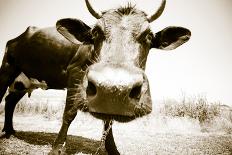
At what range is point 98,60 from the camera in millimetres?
3189

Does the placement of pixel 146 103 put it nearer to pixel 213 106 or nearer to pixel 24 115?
pixel 213 106

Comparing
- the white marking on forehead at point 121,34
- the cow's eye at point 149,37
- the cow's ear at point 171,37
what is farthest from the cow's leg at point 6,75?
the cow's eye at point 149,37

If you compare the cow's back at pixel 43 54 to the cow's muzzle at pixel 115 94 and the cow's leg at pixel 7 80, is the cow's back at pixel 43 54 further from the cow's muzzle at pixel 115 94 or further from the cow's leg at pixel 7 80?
the cow's muzzle at pixel 115 94

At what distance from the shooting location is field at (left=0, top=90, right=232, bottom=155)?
225 inches

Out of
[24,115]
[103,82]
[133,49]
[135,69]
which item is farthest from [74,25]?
[24,115]

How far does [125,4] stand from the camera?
379 centimetres

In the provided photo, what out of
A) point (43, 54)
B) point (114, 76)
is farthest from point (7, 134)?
point (114, 76)

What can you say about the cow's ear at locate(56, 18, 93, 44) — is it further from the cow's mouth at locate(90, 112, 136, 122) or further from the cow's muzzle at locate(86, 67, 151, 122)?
the cow's mouth at locate(90, 112, 136, 122)

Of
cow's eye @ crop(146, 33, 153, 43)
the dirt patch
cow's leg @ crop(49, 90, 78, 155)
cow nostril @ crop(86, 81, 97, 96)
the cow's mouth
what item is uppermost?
cow's eye @ crop(146, 33, 153, 43)

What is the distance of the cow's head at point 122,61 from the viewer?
2559 mm

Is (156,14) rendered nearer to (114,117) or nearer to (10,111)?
(114,117)

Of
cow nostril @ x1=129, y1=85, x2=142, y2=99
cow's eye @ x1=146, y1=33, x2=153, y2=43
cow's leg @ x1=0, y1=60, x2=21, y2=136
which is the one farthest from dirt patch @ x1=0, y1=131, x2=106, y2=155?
cow nostril @ x1=129, y1=85, x2=142, y2=99

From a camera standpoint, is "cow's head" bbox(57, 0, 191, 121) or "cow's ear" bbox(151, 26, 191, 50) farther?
"cow's ear" bbox(151, 26, 191, 50)

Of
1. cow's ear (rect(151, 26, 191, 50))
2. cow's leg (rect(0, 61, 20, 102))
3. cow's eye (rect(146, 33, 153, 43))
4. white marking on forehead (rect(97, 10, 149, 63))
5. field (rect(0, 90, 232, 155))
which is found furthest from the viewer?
cow's leg (rect(0, 61, 20, 102))
